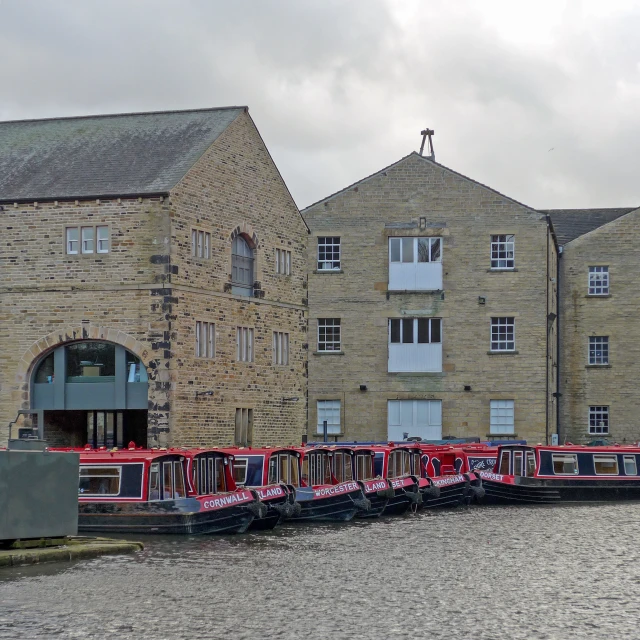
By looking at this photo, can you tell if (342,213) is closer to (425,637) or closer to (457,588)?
(457,588)

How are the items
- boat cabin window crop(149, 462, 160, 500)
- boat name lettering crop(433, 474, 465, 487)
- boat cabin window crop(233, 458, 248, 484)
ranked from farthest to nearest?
1. boat name lettering crop(433, 474, 465, 487)
2. boat cabin window crop(233, 458, 248, 484)
3. boat cabin window crop(149, 462, 160, 500)

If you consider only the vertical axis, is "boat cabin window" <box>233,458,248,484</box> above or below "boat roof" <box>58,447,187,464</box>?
below

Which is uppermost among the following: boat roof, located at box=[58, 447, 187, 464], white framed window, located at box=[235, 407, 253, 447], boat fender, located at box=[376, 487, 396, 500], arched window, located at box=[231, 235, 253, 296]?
arched window, located at box=[231, 235, 253, 296]

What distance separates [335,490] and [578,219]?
3362 centimetres

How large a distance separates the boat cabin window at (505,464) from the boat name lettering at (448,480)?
2466mm

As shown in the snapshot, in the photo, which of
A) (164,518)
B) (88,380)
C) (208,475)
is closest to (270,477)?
(208,475)

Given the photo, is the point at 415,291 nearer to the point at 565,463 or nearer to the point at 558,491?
the point at 565,463

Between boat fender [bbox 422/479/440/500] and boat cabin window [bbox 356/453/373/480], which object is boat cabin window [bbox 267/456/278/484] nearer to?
boat cabin window [bbox 356/453/373/480]

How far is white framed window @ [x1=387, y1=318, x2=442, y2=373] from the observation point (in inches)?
2221

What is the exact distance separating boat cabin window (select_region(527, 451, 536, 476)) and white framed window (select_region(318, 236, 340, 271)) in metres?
16.6

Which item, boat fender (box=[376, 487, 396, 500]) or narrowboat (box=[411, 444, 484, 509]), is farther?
narrowboat (box=[411, 444, 484, 509])

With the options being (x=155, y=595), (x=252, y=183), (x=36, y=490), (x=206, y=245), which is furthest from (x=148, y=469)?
(x=252, y=183)

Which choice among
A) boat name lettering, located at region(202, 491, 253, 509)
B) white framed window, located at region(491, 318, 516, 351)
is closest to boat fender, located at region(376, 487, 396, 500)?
boat name lettering, located at region(202, 491, 253, 509)

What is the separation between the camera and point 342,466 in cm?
3750
